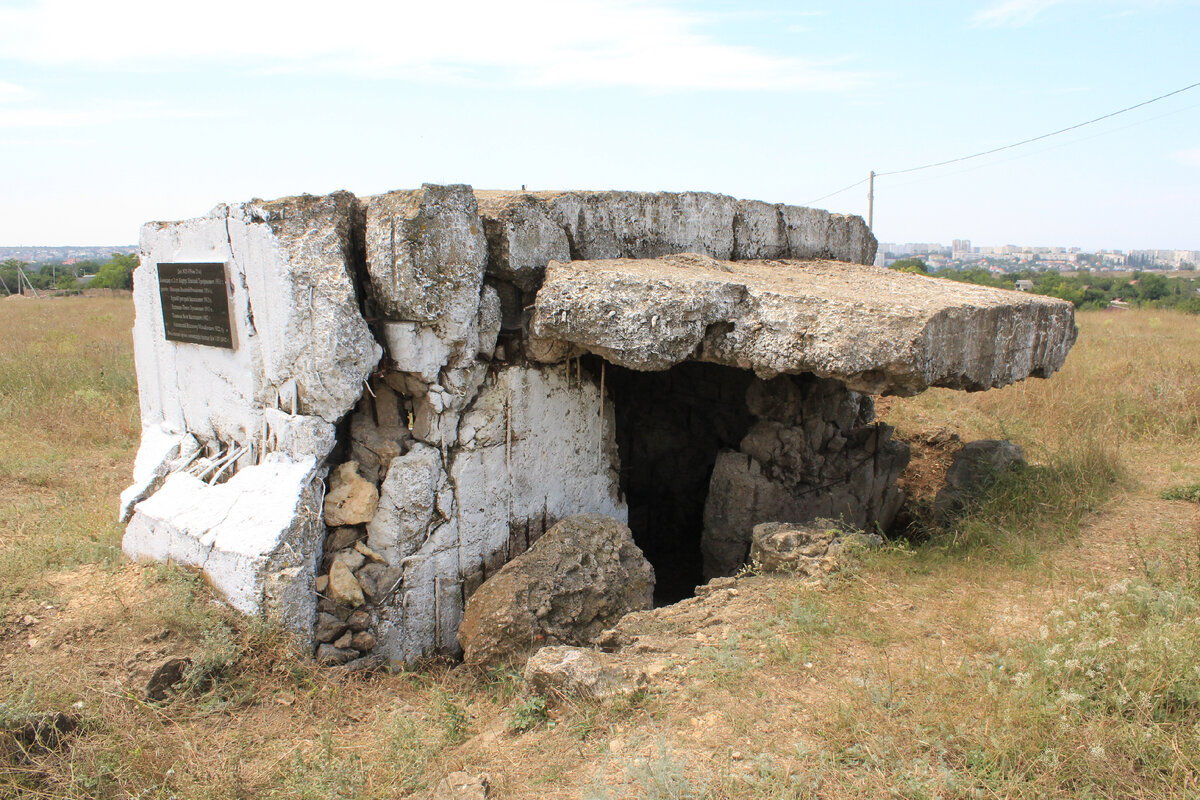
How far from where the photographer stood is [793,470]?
505cm

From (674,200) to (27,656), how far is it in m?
3.91

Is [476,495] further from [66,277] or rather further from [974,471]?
[66,277]

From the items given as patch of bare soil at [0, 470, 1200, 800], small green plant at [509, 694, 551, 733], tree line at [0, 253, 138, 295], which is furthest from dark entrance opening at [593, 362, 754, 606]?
tree line at [0, 253, 138, 295]

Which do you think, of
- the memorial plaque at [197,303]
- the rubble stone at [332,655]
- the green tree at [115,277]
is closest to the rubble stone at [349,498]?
the rubble stone at [332,655]

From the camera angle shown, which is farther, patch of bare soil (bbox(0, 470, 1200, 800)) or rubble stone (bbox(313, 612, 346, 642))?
rubble stone (bbox(313, 612, 346, 642))

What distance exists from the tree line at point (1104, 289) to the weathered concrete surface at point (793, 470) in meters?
12.7

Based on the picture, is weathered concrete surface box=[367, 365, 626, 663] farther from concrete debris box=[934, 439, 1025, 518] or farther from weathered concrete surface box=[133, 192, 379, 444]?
concrete debris box=[934, 439, 1025, 518]

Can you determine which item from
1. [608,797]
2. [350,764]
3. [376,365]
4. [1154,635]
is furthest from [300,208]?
[1154,635]

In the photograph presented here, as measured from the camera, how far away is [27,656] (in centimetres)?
318

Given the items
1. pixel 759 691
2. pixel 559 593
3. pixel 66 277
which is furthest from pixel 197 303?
pixel 66 277

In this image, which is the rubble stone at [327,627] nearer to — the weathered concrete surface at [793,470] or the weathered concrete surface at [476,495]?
the weathered concrete surface at [476,495]

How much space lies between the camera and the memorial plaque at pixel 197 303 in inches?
153

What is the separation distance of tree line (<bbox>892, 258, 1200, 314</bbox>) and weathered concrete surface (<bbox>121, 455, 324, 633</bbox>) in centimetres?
1564

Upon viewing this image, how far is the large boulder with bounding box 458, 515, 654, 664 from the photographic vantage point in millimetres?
3633
